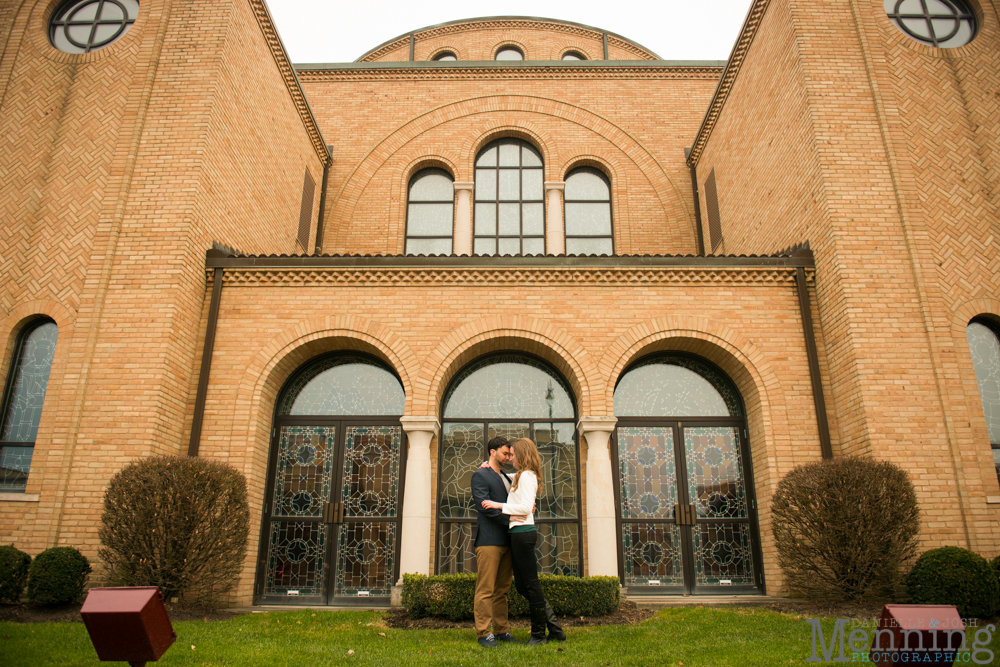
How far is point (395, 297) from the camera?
36.7ft

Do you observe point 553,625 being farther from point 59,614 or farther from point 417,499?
point 59,614

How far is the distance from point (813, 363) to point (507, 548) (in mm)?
6564

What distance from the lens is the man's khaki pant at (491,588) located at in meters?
6.47

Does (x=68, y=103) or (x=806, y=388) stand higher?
(x=68, y=103)

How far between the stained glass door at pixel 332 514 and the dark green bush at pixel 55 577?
266cm

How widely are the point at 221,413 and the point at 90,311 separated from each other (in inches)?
99.5

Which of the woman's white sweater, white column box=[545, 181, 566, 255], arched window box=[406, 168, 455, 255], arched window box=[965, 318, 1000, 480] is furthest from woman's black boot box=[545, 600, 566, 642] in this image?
arched window box=[406, 168, 455, 255]

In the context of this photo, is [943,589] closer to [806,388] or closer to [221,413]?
[806,388]

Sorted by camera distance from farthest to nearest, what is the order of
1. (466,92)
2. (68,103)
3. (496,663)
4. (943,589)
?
(466,92) → (68,103) → (943,589) → (496,663)

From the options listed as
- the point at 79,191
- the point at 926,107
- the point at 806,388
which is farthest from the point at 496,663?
the point at 926,107

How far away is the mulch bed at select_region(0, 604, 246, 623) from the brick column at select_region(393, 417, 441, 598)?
8.27 feet

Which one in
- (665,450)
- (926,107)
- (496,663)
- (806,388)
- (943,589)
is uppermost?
(926,107)

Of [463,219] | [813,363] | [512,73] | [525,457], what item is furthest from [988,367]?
[512,73]

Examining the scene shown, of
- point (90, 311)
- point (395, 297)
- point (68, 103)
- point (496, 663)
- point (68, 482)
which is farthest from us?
point (68, 103)
